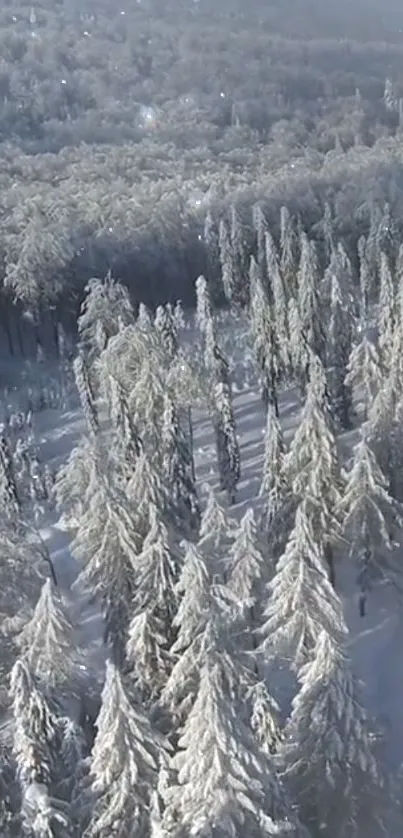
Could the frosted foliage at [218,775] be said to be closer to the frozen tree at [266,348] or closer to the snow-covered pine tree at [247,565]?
the snow-covered pine tree at [247,565]

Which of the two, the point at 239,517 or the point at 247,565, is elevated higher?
the point at 247,565

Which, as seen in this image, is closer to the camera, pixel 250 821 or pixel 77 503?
pixel 250 821

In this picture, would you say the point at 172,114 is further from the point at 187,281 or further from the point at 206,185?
the point at 187,281

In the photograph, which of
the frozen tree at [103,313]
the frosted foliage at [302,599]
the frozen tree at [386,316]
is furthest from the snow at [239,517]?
the frozen tree at [103,313]

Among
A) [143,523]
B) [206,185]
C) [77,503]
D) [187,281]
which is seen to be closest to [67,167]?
[206,185]

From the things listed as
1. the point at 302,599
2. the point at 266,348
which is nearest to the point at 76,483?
the point at 302,599

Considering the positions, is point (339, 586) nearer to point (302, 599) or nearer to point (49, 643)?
point (302, 599)

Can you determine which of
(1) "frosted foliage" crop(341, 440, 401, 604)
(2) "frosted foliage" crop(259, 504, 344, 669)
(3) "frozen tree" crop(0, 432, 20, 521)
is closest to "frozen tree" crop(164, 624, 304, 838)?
(2) "frosted foliage" crop(259, 504, 344, 669)
